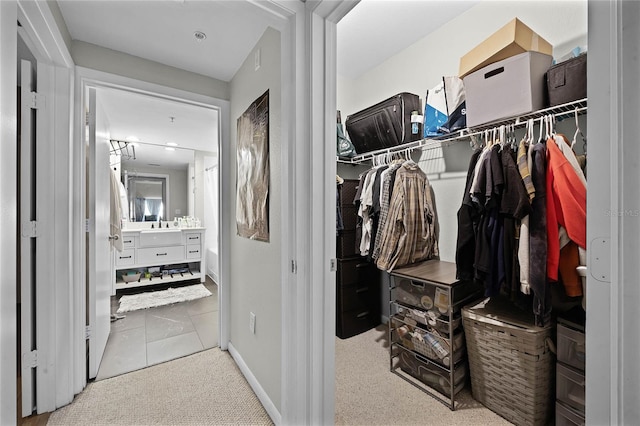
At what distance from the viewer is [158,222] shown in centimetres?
490

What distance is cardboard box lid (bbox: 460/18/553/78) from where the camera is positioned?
1.49m

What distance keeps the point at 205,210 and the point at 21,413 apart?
3781mm

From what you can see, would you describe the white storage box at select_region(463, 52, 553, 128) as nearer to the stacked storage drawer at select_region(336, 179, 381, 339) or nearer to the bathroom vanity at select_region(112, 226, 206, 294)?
the stacked storage drawer at select_region(336, 179, 381, 339)

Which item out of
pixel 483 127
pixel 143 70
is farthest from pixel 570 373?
pixel 143 70

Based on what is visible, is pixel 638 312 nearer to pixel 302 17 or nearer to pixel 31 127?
pixel 302 17

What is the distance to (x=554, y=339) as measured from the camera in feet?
4.82

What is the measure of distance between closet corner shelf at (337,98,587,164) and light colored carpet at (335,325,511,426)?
5.64 feet

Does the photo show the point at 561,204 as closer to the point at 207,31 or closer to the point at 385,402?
the point at 385,402

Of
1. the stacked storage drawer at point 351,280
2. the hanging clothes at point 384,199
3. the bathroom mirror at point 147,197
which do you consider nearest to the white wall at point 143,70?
the stacked storage drawer at point 351,280

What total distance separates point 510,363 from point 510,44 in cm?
177

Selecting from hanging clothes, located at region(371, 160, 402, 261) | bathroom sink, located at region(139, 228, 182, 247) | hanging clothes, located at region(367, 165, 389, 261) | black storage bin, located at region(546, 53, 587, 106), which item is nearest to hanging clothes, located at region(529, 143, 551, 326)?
black storage bin, located at region(546, 53, 587, 106)

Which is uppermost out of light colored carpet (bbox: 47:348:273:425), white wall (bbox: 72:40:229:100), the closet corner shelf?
white wall (bbox: 72:40:229:100)

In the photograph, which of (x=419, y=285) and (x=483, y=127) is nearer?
(x=483, y=127)

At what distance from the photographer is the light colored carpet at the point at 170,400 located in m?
1.56
